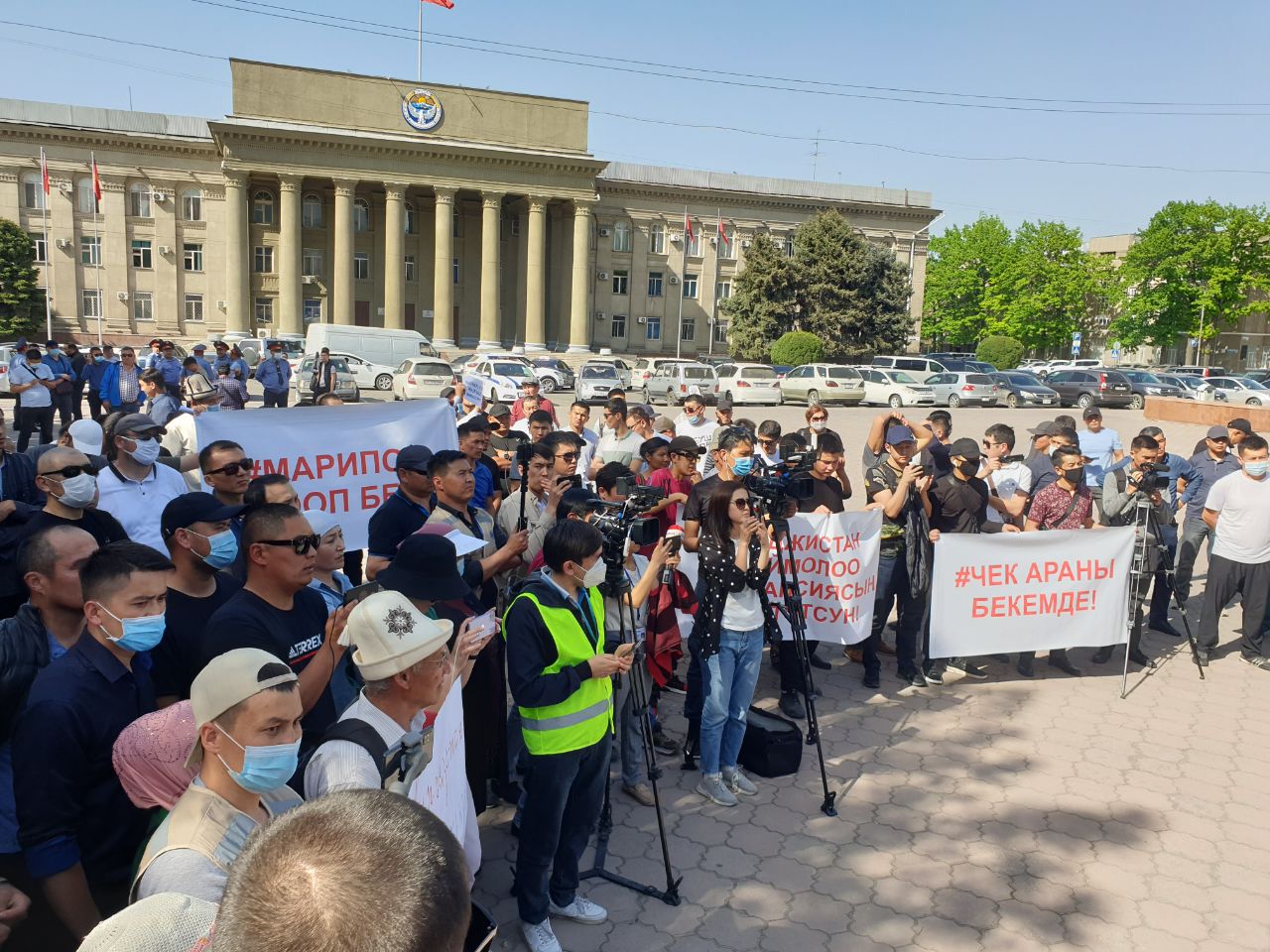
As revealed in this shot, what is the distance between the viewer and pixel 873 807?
17.9ft

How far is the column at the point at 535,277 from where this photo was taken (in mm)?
53625

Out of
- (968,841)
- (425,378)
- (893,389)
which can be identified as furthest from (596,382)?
(968,841)

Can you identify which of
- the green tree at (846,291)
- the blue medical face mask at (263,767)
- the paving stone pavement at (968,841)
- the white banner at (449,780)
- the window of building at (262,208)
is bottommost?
the paving stone pavement at (968,841)

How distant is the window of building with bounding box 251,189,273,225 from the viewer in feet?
172

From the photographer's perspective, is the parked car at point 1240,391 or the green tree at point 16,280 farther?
the green tree at point 16,280

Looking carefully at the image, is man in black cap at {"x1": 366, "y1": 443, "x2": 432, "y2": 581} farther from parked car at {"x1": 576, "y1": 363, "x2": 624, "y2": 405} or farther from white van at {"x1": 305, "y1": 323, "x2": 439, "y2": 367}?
white van at {"x1": 305, "y1": 323, "x2": 439, "y2": 367}

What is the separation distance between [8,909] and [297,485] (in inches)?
171

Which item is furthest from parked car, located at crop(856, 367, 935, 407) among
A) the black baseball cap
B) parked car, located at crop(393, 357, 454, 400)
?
the black baseball cap

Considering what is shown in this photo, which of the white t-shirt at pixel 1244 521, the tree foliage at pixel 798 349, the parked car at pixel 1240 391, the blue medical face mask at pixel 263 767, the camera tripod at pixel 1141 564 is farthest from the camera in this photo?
the tree foliage at pixel 798 349

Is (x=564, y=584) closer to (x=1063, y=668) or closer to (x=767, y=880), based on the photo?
(x=767, y=880)

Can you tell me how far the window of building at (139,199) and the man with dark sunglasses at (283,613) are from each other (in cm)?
5748

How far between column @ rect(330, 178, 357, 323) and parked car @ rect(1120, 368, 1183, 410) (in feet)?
136

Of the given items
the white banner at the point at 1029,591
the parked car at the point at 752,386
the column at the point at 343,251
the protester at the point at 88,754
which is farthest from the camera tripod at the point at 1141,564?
the column at the point at 343,251

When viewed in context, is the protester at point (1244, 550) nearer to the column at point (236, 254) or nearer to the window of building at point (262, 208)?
the column at point (236, 254)
